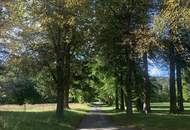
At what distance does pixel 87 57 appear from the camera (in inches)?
1762

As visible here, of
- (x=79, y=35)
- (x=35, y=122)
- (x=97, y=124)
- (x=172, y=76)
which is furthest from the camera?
(x=172, y=76)

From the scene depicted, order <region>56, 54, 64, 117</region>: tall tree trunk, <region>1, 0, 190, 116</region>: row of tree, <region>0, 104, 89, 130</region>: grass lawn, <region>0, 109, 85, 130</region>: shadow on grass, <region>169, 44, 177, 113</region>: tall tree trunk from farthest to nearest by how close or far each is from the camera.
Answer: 1. <region>169, 44, 177, 113</region>: tall tree trunk
2. <region>56, 54, 64, 117</region>: tall tree trunk
3. <region>1, 0, 190, 116</region>: row of tree
4. <region>0, 104, 89, 130</region>: grass lawn
5. <region>0, 109, 85, 130</region>: shadow on grass

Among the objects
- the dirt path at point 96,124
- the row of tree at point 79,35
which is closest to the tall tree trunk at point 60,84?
the row of tree at point 79,35

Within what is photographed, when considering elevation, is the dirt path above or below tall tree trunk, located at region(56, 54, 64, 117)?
below

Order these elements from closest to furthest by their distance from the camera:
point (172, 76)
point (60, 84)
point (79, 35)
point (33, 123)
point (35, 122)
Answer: point (33, 123) → point (35, 122) → point (79, 35) → point (60, 84) → point (172, 76)

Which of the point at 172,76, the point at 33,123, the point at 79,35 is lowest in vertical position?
the point at 33,123

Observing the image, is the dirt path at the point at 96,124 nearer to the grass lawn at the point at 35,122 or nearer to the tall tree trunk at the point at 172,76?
the grass lawn at the point at 35,122

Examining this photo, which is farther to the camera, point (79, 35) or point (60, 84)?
point (60, 84)

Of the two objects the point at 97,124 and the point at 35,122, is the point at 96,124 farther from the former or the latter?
the point at 35,122

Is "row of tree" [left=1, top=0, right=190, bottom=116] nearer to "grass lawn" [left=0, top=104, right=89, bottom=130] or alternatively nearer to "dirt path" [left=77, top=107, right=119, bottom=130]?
"grass lawn" [left=0, top=104, right=89, bottom=130]

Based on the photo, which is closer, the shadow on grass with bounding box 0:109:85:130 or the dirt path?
the shadow on grass with bounding box 0:109:85:130

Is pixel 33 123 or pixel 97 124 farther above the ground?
pixel 33 123

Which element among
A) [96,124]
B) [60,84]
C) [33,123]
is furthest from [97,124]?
[33,123]

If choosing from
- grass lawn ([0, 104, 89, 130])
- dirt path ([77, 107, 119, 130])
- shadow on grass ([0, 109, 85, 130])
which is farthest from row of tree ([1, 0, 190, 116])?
shadow on grass ([0, 109, 85, 130])
